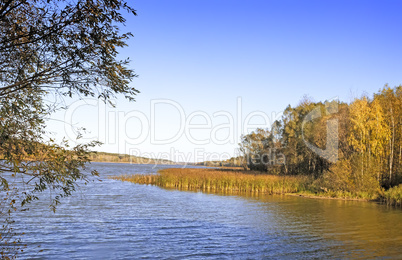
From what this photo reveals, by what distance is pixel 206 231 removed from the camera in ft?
44.3

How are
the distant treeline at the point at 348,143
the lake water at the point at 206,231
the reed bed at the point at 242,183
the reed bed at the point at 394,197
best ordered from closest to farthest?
the lake water at the point at 206,231 → the reed bed at the point at 394,197 → the distant treeline at the point at 348,143 → the reed bed at the point at 242,183

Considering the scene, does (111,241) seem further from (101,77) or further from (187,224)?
(101,77)

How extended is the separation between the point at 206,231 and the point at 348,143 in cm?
2364

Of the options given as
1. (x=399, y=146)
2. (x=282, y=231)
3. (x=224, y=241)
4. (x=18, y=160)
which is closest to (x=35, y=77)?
(x=18, y=160)

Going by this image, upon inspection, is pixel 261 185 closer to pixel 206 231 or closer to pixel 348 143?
pixel 348 143

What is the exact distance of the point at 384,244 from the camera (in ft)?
38.1

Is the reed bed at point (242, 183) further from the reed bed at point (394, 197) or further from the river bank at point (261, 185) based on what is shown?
the reed bed at point (394, 197)

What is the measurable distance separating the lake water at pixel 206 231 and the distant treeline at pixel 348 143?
6.30 m

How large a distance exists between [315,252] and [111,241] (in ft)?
24.0

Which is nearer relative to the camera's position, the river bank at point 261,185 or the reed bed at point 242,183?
the river bank at point 261,185

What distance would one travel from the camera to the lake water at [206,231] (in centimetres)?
1029

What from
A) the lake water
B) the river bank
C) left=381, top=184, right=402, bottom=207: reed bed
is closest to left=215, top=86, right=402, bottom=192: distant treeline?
the river bank

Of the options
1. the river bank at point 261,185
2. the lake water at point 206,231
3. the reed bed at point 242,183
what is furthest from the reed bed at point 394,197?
the reed bed at point 242,183

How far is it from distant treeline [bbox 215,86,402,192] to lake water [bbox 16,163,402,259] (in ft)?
20.7
